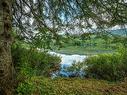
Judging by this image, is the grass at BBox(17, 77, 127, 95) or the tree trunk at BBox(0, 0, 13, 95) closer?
the tree trunk at BBox(0, 0, 13, 95)

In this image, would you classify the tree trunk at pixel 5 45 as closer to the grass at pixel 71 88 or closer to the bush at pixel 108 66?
the grass at pixel 71 88

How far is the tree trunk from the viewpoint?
634 cm

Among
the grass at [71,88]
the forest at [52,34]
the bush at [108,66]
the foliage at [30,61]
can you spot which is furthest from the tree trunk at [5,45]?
the bush at [108,66]

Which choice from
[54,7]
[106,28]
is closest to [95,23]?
[106,28]

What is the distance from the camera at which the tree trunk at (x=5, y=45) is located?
6.34 m

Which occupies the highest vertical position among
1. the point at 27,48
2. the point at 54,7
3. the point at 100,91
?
the point at 54,7

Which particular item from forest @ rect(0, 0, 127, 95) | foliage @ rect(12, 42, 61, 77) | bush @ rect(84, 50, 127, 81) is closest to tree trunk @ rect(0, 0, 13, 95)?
forest @ rect(0, 0, 127, 95)

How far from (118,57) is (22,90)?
5.16 m

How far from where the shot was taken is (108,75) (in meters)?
11.5

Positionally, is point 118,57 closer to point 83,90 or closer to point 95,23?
point 83,90

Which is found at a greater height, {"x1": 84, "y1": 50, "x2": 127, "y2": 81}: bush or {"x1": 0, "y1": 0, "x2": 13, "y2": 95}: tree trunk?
{"x1": 0, "y1": 0, "x2": 13, "y2": 95}: tree trunk

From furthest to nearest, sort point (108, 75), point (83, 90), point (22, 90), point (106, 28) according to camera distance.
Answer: point (108, 75) < point (83, 90) < point (106, 28) < point (22, 90)

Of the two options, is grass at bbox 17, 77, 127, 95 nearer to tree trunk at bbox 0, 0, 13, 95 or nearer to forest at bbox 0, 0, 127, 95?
forest at bbox 0, 0, 127, 95

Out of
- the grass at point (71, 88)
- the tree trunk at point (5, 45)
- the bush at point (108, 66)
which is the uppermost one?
the tree trunk at point (5, 45)
